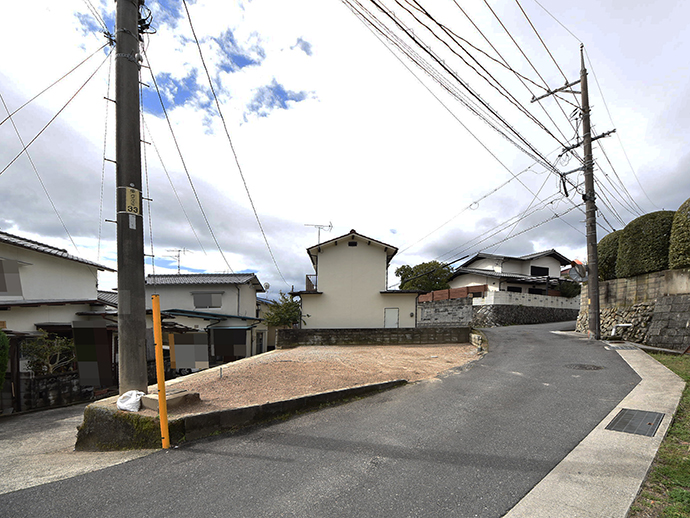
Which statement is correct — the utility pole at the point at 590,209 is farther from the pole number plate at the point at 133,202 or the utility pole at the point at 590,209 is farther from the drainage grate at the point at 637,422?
the pole number plate at the point at 133,202

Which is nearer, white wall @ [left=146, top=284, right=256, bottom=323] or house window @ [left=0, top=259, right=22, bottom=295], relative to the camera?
house window @ [left=0, top=259, right=22, bottom=295]

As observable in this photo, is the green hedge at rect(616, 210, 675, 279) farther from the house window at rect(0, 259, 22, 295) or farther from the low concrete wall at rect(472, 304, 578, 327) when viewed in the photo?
the house window at rect(0, 259, 22, 295)

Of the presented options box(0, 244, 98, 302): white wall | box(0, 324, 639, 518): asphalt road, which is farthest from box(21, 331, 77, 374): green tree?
box(0, 324, 639, 518): asphalt road

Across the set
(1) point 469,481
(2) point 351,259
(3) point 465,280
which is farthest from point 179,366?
(3) point 465,280

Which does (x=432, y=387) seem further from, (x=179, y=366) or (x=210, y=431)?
(x=179, y=366)

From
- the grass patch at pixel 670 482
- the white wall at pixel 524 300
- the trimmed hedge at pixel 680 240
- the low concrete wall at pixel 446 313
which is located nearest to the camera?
the grass patch at pixel 670 482

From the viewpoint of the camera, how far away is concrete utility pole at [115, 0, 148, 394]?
4.88 m

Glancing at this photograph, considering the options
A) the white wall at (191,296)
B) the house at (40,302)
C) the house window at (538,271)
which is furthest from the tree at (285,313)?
the house window at (538,271)

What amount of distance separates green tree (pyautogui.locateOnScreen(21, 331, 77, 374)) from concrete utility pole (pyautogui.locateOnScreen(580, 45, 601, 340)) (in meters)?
19.6

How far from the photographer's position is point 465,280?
32.6 metres

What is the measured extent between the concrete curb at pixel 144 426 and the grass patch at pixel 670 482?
415cm

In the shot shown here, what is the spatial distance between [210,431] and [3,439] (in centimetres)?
494

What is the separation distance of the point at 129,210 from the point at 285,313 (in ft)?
51.4

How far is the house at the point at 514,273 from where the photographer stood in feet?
94.3
